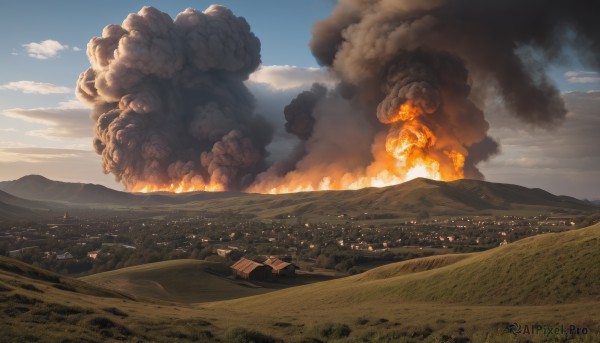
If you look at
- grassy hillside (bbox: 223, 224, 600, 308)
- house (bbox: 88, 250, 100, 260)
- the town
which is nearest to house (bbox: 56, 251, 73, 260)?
the town

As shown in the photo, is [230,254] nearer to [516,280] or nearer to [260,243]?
[260,243]

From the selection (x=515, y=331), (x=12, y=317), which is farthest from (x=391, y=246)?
(x=12, y=317)

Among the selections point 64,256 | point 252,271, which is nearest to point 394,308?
point 252,271

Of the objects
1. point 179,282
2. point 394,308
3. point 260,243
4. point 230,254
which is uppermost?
point 394,308

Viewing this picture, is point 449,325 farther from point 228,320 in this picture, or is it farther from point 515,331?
point 228,320

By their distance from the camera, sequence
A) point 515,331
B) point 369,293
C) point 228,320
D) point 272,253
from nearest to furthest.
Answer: point 515,331, point 228,320, point 369,293, point 272,253

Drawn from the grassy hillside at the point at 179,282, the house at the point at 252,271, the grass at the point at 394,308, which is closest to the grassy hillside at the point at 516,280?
the grass at the point at 394,308
